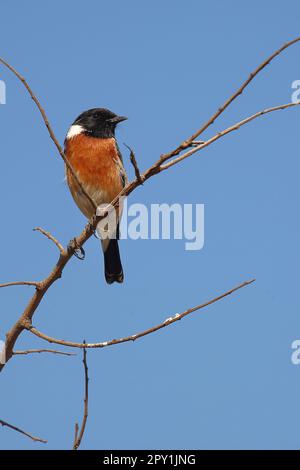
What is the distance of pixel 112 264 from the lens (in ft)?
25.1

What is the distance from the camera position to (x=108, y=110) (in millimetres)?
7371

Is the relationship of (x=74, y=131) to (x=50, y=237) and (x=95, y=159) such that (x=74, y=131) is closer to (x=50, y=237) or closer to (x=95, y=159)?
(x=95, y=159)

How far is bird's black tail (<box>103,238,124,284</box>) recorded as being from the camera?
7594 millimetres

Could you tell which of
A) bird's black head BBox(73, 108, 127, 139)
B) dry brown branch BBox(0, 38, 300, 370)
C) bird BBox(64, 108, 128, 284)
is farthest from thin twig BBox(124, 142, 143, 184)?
bird's black head BBox(73, 108, 127, 139)

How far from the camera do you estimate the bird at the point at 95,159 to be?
689cm

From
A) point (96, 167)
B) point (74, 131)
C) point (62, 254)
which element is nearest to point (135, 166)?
point (62, 254)

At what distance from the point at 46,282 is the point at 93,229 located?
2.43 feet

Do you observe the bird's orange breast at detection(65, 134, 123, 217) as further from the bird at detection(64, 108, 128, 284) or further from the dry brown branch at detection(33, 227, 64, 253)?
the dry brown branch at detection(33, 227, 64, 253)

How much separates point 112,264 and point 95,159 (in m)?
1.37

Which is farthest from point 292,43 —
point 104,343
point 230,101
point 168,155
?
point 104,343

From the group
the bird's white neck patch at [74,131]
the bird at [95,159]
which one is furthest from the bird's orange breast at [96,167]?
the bird's white neck patch at [74,131]

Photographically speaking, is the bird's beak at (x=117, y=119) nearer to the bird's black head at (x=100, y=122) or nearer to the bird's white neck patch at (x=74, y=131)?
the bird's black head at (x=100, y=122)

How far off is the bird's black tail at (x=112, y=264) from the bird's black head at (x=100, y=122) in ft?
4.40

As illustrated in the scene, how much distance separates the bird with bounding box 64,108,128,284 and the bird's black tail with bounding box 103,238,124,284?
12 mm
